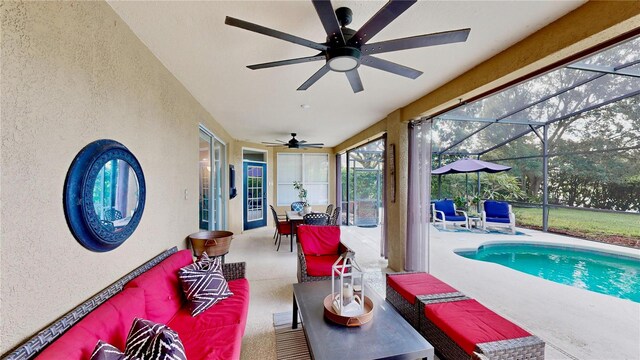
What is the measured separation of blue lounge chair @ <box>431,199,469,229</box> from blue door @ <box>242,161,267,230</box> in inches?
221

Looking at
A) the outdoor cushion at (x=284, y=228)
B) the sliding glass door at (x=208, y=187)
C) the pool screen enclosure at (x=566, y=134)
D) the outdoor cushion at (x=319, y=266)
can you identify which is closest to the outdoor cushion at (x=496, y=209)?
the pool screen enclosure at (x=566, y=134)

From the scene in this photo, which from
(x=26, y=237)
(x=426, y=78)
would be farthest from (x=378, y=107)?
(x=26, y=237)

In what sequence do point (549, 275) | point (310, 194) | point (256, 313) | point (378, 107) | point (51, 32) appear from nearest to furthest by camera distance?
point (51, 32)
point (256, 313)
point (378, 107)
point (549, 275)
point (310, 194)

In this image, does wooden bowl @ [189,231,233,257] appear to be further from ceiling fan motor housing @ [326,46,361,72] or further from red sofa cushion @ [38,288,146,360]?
ceiling fan motor housing @ [326,46,361,72]

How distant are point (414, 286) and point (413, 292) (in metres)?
0.13

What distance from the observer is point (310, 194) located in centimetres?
843

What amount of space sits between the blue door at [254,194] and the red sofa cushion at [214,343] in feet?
19.0

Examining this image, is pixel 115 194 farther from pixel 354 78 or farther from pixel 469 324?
pixel 469 324

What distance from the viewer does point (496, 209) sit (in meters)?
7.50

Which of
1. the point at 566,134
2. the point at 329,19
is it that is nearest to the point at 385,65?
the point at 329,19

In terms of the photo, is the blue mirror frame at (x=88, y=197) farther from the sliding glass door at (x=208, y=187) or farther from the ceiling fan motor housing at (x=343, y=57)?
the sliding glass door at (x=208, y=187)

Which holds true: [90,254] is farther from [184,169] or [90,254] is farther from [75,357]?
[184,169]

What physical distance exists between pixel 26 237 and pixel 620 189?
10.3m

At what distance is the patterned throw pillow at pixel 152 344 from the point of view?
1188mm
